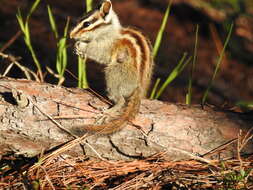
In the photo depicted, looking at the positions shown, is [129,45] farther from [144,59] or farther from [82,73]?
[82,73]

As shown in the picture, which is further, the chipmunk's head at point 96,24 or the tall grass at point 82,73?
the tall grass at point 82,73

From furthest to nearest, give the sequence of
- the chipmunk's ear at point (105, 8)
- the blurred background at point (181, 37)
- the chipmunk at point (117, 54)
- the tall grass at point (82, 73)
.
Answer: the blurred background at point (181, 37)
the tall grass at point (82, 73)
the chipmunk's ear at point (105, 8)
the chipmunk at point (117, 54)

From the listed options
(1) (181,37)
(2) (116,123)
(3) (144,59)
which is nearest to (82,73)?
(3) (144,59)

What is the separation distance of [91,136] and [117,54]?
891 mm

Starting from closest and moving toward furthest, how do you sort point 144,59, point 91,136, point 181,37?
point 91,136
point 144,59
point 181,37

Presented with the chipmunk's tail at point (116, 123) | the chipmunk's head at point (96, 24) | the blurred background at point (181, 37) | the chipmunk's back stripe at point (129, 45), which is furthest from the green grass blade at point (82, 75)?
the blurred background at point (181, 37)

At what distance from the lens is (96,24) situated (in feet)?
12.5

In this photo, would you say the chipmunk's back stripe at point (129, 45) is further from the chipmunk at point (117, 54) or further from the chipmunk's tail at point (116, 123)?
the chipmunk's tail at point (116, 123)

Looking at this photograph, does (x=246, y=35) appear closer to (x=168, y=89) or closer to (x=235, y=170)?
(x=168, y=89)

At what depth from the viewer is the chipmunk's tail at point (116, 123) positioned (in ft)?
10.4

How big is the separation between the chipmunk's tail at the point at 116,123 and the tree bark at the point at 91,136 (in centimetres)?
4

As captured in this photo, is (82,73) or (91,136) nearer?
(91,136)

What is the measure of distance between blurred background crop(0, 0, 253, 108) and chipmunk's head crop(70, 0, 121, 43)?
1.55 metres

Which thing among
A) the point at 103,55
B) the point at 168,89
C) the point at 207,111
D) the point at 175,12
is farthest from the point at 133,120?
the point at 175,12
